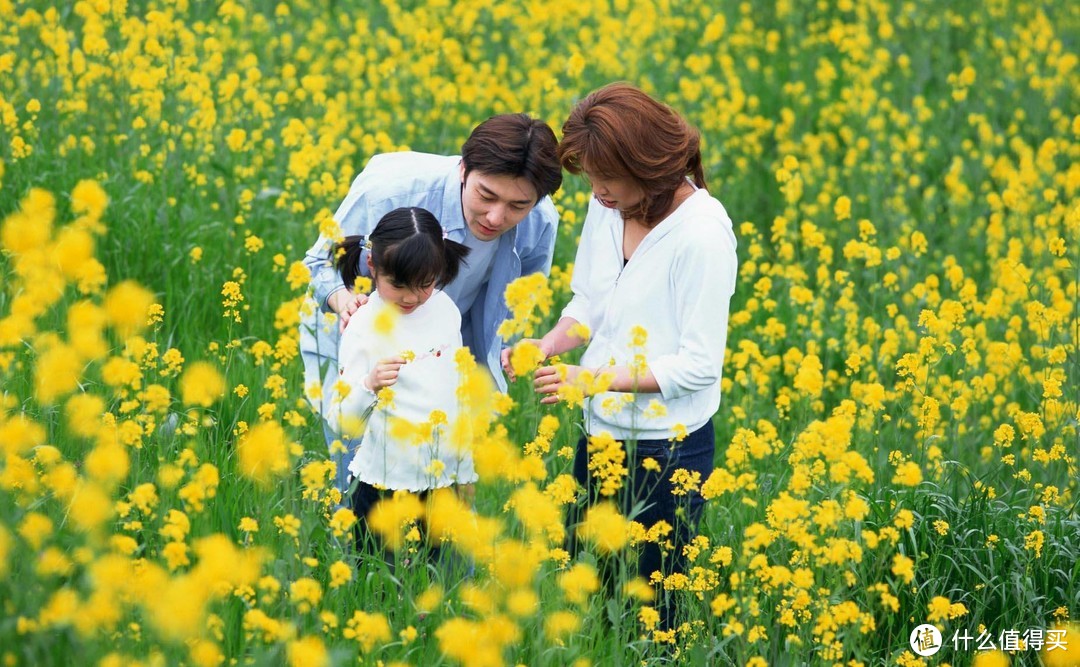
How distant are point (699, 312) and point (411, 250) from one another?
0.82 m

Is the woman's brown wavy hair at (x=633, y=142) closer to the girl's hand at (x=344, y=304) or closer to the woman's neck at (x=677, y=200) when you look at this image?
the woman's neck at (x=677, y=200)

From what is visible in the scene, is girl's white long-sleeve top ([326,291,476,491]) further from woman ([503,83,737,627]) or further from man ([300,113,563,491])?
woman ([503,83,737,627])

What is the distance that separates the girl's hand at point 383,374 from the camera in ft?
10.3

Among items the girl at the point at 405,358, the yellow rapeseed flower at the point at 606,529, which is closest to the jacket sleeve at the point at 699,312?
the yellow rapeseed flower at the point at 606,529

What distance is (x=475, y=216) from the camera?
3.55 metres

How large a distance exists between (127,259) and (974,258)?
5.03 meters

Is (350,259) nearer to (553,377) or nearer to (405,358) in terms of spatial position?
(405,358)

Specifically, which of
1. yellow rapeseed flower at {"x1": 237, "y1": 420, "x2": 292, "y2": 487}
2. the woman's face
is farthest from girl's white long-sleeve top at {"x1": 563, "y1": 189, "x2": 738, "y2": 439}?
yellow rapeseed flower at {"x1": 237, "y1": 420, "x2": 292, "y2": 487}

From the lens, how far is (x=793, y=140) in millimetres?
8836

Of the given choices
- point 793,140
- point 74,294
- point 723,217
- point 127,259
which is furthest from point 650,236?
point 793,140

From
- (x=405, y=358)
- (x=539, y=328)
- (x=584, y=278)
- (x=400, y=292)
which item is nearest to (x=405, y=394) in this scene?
(x=405, y=358)

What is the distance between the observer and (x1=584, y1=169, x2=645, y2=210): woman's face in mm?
3287

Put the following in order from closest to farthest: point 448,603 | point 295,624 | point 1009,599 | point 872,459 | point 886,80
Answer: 1. point 295,624
2. point 448,603
3. point 1009,599
4. point 872,459
5. point 886,80

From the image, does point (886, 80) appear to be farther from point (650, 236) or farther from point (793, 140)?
point (650, 236)
